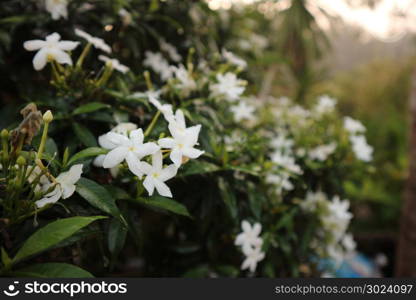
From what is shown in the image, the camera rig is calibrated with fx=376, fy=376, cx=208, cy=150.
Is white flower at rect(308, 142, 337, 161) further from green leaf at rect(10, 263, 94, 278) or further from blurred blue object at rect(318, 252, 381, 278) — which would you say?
green leaf at rect(10, 263, 94, 278)

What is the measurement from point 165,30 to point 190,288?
1.18 metres

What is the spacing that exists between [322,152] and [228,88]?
635mm

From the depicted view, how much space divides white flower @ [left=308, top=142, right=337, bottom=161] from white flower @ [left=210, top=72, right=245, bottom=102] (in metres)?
0.58

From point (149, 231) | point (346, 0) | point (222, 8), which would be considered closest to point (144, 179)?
point (149, 231)

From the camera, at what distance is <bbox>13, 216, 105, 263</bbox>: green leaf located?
751 mm

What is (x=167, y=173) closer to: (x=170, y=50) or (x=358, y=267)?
(x=170, y=50)

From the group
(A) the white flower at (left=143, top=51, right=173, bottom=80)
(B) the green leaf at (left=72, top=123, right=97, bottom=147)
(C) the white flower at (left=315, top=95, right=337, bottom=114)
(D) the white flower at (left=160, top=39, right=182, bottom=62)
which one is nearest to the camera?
(B) the green leaf at (left=72, top=123, right=97, bottom=147)

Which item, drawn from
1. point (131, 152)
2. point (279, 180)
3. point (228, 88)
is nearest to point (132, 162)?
point (131, 152)

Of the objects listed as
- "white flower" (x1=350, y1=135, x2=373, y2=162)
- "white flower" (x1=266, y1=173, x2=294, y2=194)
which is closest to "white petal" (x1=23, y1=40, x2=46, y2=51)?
"white flower" (x1=266, y1=173, x2=294, y2=194)

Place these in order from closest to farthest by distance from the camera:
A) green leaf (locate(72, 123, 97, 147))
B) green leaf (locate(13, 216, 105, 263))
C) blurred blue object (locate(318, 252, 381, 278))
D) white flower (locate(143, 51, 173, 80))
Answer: green leaf (locate(13, 216, 105, 263)) < green leaf (locate(72, 123, 97, 147)) < white flower (locate(143, 51, 173, 80)) < blurred blue object (locate(318, 252, 381, 278))

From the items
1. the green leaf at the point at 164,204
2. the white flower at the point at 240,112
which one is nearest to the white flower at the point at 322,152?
the white flower at the point at 240,112

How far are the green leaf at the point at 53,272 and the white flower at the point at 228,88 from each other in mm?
738

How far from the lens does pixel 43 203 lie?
798mm

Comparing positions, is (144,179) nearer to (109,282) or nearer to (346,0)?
(109,282)
